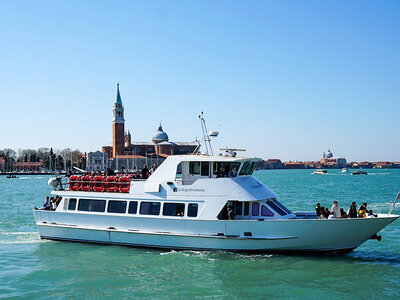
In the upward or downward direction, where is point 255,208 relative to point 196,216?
upward

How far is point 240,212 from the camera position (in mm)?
15023

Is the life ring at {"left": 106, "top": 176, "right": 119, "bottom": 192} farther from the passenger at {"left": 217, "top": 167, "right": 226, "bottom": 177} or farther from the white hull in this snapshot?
the passenger at {"left": 217, "top": 167, "right": 226, "bottom": 177}

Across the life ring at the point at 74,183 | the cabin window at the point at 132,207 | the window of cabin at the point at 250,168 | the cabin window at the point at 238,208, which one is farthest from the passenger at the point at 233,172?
the life ring at the point at 74,183

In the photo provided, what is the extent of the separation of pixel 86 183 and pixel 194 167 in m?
4.81

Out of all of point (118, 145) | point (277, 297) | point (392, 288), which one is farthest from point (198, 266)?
point (118, 145)

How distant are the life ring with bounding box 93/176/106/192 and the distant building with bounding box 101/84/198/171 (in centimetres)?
10035

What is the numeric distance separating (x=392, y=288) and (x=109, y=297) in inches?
310

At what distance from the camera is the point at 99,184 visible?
17250 mm

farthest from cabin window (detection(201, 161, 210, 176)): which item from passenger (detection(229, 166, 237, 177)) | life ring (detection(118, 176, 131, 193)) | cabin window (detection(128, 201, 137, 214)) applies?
life ring (detection(118, 176, 131, 193))

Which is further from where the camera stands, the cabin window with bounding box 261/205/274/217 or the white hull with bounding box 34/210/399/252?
the cabin window with bounding box 261/205/274/217

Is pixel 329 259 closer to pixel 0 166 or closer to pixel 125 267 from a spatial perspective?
pixel 125 267

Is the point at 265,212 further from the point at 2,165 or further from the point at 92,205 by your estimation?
the point at 2,165

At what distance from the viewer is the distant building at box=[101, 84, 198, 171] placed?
129 meters

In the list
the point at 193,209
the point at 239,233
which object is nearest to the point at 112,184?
the point at 193,209
